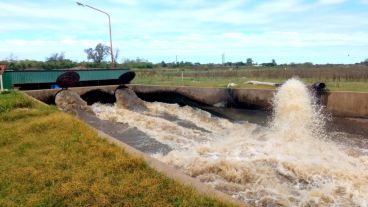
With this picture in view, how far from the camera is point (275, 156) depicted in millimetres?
8211

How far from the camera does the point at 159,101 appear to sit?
1939 centimetres

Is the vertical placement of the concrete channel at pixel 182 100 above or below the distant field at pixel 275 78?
below

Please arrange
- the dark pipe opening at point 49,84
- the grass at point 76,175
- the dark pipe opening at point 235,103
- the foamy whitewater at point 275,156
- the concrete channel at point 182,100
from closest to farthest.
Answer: the grass at point 76,175
the foamy whitewater at point 275,156
the concrete channel at point 182,100
the dark pipe opening at point 235,103
the dark pipe opening at point 49,84

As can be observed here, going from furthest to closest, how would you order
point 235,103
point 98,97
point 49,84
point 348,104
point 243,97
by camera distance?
point 98,97 → point 49,84 → point 235,103 → point 243,97 → point 348,104

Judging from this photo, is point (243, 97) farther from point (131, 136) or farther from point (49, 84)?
point (49, 84)

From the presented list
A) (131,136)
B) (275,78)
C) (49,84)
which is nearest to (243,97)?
(131,136)

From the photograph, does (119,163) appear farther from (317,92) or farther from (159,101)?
(159,101)

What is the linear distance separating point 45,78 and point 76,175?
14401mm

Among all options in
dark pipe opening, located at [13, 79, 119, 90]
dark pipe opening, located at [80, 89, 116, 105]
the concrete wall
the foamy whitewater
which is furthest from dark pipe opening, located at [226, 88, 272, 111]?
dark pipe opening, located at [13, 79, 119, 90]

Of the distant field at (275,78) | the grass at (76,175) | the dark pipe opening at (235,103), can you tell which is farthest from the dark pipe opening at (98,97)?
the grass at (76,175)

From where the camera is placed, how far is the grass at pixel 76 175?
159 inches

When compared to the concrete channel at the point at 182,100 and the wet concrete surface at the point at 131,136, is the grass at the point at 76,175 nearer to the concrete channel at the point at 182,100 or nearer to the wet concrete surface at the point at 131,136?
the concrete channel at the point at 182,100

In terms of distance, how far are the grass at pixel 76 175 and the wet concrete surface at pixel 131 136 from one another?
228 cm

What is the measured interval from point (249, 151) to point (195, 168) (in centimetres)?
220
